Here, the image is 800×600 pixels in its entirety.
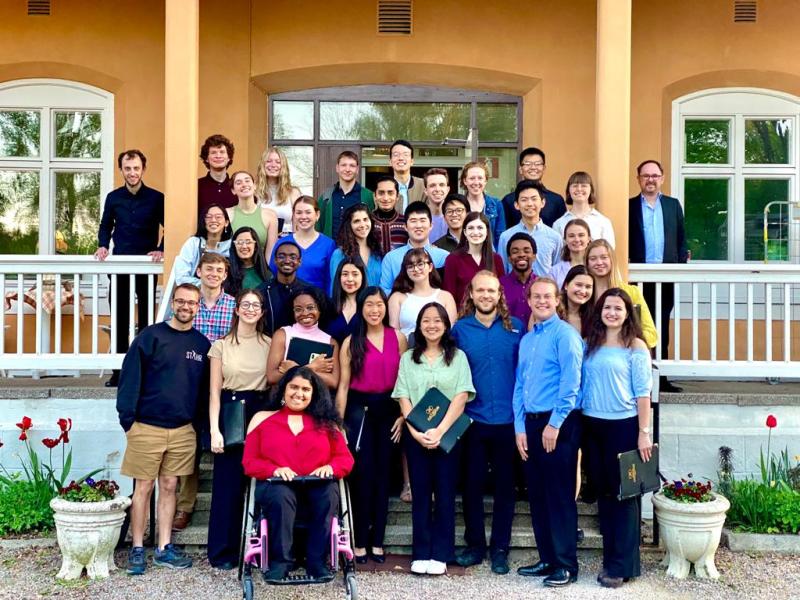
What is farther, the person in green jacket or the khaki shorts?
the person in green jacket

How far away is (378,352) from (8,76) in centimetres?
585

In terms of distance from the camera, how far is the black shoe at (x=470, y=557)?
17.5 ft

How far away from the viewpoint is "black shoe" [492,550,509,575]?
5.29 m

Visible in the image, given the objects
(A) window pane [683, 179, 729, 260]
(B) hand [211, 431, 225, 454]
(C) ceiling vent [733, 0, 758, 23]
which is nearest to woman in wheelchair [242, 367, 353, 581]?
(B) hand [211, 431, 225, 454]

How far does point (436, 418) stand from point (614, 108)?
3109 millimetres

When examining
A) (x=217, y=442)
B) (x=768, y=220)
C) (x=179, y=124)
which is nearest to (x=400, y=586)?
(x=217, y=442)

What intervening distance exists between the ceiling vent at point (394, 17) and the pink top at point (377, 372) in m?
4.59

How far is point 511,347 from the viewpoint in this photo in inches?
211

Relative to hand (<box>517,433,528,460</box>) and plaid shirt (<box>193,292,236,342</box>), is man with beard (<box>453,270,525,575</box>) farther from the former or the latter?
plaid shirt (<box>193,292,236,342</box>)

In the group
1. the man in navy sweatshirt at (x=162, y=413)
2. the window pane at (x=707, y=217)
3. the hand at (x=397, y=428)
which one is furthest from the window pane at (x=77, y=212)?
the window pane at (x=707, y=217)

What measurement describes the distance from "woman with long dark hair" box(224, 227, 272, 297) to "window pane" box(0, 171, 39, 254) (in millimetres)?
4125

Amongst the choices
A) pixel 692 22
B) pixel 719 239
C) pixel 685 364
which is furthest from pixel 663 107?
pixel 685 364

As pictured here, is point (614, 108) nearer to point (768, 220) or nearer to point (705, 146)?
point (705, 146)

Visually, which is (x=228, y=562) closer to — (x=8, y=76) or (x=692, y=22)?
(x=8, y=76)
